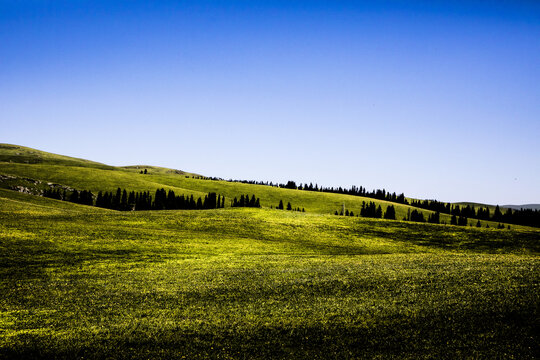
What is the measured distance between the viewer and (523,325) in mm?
16797

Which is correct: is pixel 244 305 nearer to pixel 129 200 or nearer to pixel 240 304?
pixel 240 304

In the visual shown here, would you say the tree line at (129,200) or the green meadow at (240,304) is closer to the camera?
the green meadow at (240,304)

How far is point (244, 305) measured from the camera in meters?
22.0

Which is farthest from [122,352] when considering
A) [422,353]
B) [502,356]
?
[502,356]

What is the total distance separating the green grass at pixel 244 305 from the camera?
51.8ft

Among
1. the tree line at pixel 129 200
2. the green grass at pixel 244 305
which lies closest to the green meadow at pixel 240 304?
the green grass at pixel 244 305

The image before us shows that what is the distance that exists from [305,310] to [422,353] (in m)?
7.21

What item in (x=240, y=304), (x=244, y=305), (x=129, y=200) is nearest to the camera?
(x=244, y=305)

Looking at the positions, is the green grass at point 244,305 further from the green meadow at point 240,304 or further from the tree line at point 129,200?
the tree line at point 129,200

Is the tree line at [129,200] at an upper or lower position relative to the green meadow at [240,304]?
lower

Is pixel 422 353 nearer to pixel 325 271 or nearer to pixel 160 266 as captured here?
pixel 325 271

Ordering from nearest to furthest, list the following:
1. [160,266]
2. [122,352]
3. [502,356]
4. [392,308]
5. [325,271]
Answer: [502,356], [122,352], [392,308], [325,271], [160,266]

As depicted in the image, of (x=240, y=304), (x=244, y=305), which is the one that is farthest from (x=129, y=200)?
(x=244, y=305)

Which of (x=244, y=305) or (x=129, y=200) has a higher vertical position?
(x=244, y=305)
